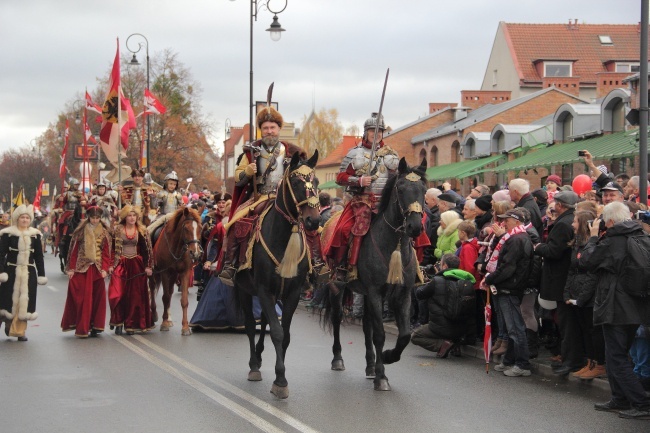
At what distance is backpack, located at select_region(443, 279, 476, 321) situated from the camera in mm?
13133

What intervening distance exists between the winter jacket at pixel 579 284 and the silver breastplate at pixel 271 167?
11.3ft

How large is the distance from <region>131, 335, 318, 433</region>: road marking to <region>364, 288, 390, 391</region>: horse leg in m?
1.40

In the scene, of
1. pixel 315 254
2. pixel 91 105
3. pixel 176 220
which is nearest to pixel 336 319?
pixel 315 254

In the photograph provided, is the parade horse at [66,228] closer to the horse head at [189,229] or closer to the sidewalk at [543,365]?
the horse head at [189,229]

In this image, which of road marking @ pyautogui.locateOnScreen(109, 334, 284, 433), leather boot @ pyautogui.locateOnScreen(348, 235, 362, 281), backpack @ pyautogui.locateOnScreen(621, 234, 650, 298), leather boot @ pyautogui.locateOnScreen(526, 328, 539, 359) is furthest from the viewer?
leather boot @ pyautogui.locateOnScreen(526, 328, 539, 359)

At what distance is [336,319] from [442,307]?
1.66m

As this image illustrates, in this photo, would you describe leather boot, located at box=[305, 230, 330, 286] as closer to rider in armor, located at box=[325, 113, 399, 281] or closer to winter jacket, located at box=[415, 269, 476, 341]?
rider in armor, located at box=[325, 113, 399, 281]

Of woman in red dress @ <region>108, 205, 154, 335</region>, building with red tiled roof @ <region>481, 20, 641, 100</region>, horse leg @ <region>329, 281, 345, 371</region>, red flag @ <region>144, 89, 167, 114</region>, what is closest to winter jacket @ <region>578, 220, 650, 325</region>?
horse leg @ <region>329, 281, 345, 371</region>

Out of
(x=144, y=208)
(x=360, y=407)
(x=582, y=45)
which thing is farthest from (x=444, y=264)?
(x=582, y=45)

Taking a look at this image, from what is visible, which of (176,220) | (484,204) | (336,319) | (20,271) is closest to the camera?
(336,319)

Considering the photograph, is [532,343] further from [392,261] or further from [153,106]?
[153,106]

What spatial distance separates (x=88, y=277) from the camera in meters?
15.5

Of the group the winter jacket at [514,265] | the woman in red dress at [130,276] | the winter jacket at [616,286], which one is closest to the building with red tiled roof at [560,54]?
the woman in red dress at [130,276]

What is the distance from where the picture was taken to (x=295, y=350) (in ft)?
45.4
